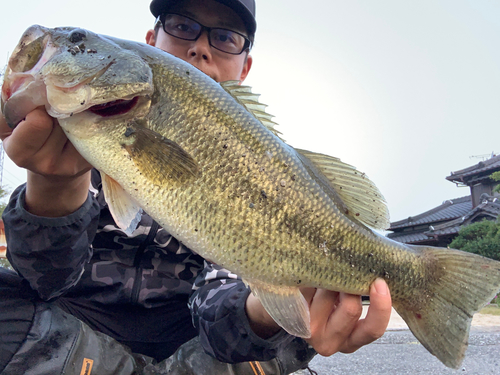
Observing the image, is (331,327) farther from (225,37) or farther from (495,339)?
(495,339)

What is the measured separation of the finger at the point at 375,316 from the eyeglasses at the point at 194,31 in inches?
82.2

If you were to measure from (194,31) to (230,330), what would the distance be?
214 centimetres

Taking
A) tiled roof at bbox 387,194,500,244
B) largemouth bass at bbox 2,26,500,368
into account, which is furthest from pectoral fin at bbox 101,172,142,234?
tiled roof at bbox 387,194,500,244

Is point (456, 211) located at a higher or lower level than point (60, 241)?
lower

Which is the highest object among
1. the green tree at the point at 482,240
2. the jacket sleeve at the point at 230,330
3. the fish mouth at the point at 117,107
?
the fish mouth at the point at 117,107

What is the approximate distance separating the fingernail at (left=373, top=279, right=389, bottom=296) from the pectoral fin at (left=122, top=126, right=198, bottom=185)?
94 centimetres

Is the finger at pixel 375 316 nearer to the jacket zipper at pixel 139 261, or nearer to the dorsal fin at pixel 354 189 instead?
the dorsal fin at pixel 354 189

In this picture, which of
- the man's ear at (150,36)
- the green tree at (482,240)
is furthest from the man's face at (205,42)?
the green tree at (482,240)

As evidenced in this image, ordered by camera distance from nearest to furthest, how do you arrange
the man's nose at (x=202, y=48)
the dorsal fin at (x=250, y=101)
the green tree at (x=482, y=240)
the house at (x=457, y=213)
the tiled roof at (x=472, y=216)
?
the dorsal fin at (x=250, y=101)
the man's nose at (x=202, y=48)
the green tree at (x=482, y=240)
the tiled roof at (x=472, y=216)
the house at (x=457, y=213)

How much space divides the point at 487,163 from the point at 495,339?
658 inches

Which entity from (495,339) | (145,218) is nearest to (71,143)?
(145,218)

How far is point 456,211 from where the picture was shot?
68.4ft

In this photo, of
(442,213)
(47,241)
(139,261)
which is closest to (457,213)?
(442,213)

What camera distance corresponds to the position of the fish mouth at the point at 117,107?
137 centimetres
